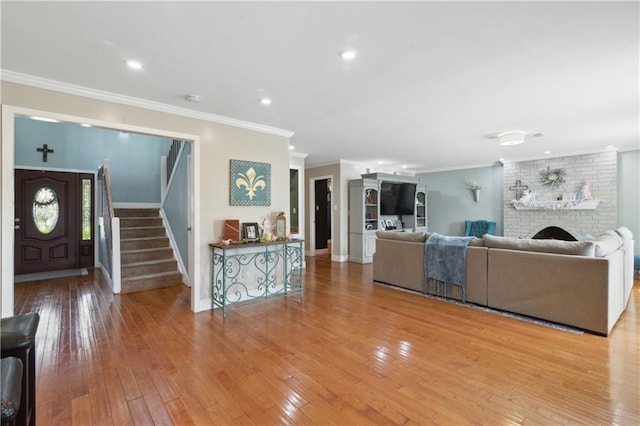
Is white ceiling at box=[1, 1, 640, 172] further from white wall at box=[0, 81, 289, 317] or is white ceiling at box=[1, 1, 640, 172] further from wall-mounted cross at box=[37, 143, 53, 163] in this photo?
wall-mounted cross at box=[37, 143, 53, 163]

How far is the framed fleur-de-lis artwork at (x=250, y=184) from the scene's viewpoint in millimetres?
3867

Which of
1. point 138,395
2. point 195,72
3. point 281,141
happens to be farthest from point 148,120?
point 138,395

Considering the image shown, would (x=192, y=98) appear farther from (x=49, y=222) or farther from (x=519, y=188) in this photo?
(x=519, y=188)

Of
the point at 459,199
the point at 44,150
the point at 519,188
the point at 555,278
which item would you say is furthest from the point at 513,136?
the point at 44,150

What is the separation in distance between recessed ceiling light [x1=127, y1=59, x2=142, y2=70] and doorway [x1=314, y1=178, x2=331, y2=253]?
565cm

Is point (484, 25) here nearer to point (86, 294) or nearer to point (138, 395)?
point (138, 395)

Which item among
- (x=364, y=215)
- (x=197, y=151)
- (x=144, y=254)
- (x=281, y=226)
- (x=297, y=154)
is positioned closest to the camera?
(x=197, y=151)

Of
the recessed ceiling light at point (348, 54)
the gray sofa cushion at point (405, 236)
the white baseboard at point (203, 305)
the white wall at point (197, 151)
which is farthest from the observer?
the gray sofa cushion at point (405, 236)

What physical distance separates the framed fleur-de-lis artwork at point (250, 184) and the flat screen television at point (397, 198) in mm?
3735

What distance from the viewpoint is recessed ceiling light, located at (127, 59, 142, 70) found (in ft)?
7.68

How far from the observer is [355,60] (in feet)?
7.64

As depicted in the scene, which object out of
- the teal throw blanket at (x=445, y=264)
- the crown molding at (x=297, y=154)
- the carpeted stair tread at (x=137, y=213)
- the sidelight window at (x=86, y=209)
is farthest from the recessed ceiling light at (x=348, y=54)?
the sidelight window at (x=86, y=209)

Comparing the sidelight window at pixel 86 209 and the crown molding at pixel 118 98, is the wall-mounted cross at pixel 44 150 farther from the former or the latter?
the crown molding at pixel 118 98

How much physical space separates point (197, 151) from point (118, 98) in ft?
3.00
